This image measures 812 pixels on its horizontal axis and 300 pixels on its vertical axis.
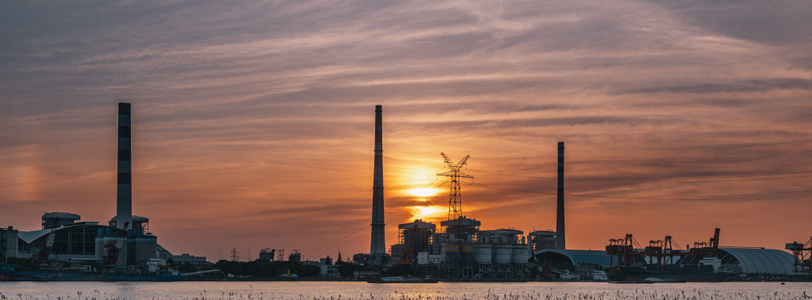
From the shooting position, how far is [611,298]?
487 feet

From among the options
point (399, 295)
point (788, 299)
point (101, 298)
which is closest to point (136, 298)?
point (101, 298)

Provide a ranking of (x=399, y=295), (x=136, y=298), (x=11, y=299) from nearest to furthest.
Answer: (x=11, y=299)
(x=136, y=298)
(x=399, y=295)

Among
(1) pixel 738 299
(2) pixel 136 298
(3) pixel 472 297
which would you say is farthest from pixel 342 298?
(1) pixel 738 299

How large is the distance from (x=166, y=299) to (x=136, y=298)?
229 inches

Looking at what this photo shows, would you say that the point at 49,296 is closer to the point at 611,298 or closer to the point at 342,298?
the point at 342,298

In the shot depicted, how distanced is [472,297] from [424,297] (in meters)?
7.35

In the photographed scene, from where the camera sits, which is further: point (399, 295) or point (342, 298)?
point (399, 295)

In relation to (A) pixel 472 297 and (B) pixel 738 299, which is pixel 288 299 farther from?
(B) pixel 738 299

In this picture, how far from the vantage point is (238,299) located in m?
138

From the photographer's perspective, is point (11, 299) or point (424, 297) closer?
point (11, 299)

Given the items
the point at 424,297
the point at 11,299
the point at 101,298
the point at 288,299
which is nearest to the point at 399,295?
the point at 424,297

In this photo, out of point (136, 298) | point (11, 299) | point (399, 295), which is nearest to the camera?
point (11, 299)

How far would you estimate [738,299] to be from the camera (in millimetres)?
149375

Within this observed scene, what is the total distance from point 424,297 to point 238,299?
2735cm
